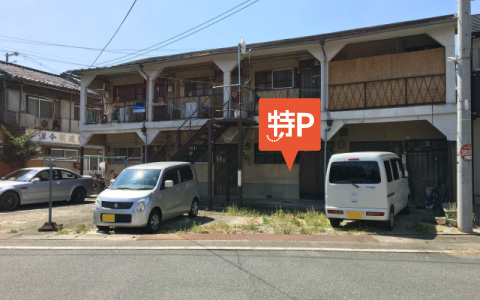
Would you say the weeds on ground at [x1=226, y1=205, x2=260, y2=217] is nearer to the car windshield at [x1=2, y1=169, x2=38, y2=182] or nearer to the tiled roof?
the car windshield at [x1=2, y1=169, x2=38, y2=182]

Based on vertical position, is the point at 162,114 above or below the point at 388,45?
below

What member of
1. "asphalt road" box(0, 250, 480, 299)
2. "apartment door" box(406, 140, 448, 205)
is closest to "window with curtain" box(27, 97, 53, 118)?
"asphalt road" box(0, 250, 480, 299)

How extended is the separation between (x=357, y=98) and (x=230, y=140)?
6.09 meters

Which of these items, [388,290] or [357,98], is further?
[357,98]

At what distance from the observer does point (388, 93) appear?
12.5 metres

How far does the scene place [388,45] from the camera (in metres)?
13.7

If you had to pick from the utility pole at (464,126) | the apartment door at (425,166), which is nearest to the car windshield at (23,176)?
the utility pole at (464,126)

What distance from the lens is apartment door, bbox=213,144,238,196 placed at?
1625cm

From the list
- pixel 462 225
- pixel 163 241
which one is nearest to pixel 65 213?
pixel 163 241

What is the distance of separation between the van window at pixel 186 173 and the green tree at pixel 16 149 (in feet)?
36.1

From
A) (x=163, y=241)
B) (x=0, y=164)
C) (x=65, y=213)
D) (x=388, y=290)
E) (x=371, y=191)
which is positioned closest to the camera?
(x=388, y=290)

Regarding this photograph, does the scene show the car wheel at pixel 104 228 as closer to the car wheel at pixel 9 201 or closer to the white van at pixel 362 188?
the car wheel at pixel 9 201

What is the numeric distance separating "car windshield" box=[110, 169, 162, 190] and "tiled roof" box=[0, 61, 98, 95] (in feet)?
45.7

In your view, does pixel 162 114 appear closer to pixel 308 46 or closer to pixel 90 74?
pixel 90 74
